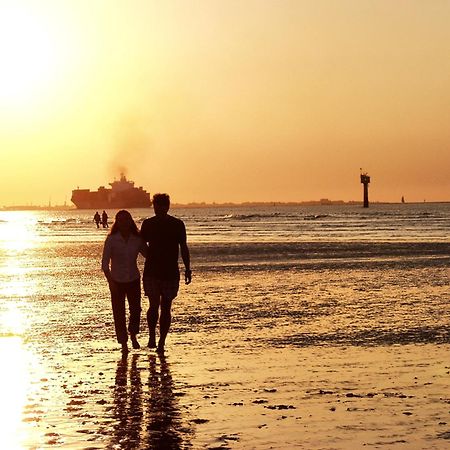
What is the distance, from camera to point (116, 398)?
339 inches

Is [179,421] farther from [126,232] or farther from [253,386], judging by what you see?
[126,232]

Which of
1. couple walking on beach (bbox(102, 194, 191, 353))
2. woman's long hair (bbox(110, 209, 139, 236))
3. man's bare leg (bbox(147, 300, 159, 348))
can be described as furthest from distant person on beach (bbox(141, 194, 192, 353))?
man's bare leg (bbox(147, 300, 159, 348))

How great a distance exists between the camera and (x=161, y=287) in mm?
11469

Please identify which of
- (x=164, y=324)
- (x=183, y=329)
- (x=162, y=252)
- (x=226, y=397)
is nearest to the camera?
(x=226, y=397)

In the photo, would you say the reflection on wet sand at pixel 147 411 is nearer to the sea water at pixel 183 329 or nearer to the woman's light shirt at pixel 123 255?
the sea water at pixel 183 329

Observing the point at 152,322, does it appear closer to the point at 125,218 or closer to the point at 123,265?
the point at 123,265

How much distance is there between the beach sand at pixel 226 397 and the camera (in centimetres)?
705

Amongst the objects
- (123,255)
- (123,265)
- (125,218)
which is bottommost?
(123,265)

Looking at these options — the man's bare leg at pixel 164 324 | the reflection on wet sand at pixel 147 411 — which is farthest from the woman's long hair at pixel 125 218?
the reflection on wet sand at pixel 147 411

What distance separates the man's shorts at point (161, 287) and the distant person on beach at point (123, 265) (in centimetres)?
14

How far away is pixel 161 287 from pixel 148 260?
1.08 ft

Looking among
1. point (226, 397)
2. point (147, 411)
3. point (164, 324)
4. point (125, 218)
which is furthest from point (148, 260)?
point (147, 411)

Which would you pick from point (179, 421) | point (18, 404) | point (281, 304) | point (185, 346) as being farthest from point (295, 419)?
point (281, 304)

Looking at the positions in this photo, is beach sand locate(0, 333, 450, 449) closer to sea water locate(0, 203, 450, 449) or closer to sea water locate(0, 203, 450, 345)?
sea water locate(0, 203, 450, 449)
